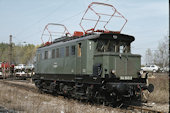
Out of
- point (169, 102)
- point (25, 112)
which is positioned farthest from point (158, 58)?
point (25, 112)

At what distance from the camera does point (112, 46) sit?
1180cm

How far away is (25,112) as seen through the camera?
8.40 metres

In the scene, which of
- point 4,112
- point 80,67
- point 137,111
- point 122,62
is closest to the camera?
point 4,112

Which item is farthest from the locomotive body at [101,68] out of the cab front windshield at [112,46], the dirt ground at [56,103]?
the dirt ground at [56,103]

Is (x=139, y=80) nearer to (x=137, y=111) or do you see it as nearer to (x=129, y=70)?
(x=129, y=70)

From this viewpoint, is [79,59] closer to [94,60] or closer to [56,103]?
[94,60]

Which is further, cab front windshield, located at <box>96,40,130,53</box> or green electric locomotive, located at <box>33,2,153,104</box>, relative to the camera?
cab front windshield, located at <box>96,40,130,53</box>

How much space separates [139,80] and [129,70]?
79 centimetres

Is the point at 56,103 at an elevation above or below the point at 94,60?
below

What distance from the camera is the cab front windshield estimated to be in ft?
38.0

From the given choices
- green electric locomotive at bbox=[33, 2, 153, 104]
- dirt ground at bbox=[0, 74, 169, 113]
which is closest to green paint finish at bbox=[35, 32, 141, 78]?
green electric locomotive at bbox=[33, 2, 153, 104]

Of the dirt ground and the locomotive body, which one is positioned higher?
the locomotive body

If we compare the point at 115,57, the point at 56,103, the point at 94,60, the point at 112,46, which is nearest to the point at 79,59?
the point at 94,60

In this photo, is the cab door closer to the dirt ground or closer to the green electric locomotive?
the green electric locomotive
